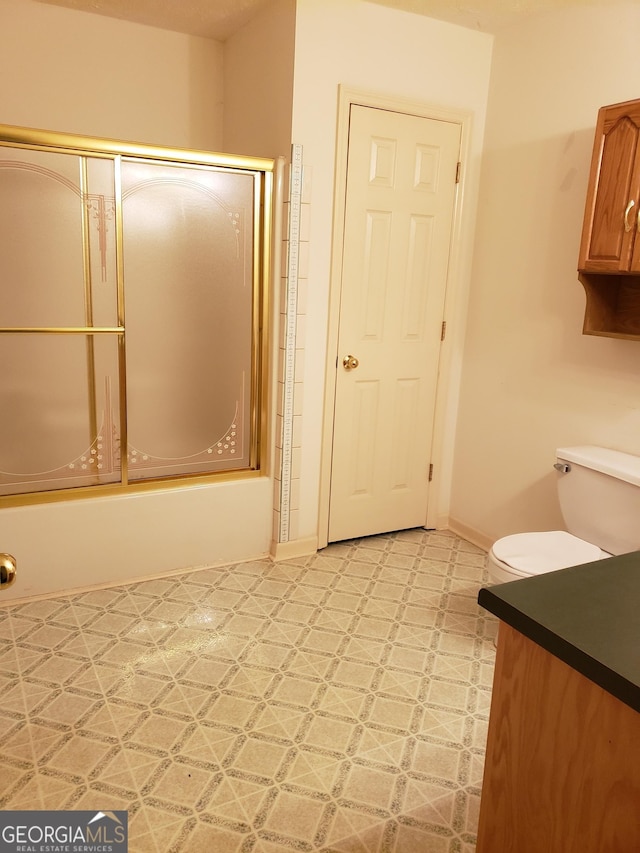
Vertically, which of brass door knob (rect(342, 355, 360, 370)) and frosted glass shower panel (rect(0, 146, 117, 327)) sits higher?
frosted glass shower panel (rect(0, 146, 117, 327))

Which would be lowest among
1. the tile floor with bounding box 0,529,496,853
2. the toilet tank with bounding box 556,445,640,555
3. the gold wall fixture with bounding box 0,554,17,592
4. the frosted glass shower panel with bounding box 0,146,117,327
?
the tile floor with bounding box 0,529,496,853

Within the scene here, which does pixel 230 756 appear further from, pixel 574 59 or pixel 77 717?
pixel 574 59

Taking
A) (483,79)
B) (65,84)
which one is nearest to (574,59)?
(483,79)

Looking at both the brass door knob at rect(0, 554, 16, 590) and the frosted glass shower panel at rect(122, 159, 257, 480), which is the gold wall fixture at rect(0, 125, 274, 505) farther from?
the brass door knob at rect(0, 554, 16, 590)

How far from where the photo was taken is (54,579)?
2730 mm

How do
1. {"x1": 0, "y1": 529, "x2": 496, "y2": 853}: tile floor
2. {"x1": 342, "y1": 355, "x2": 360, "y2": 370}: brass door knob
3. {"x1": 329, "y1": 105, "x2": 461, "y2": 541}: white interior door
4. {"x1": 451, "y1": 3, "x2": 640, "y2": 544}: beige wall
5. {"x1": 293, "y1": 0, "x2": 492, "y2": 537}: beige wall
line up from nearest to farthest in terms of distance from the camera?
{"x1": 0, "y1": 529, "x2": 496, "y2": 853}: tile floor → {"x1": 451, "y1": 3, "x2": 640, "y2": 544}: beige wall → {"x1": 293, "y1": 0, "x2": 492, "y2": 537}: beige wall → {"x1": 329, "y1": 105, "x2": 461, "y2": 541}: white interior door → {"x1": 342, "y1": 355, "x2": 360, "y2": 370}: brass door knob

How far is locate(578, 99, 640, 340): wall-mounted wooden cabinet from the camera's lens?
2270mm

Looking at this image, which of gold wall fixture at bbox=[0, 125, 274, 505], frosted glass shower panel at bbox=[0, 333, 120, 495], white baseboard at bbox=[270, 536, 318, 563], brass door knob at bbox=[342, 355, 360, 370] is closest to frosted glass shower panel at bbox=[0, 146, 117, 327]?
gold wall fixture at bbox=[0, 125, 274, 505]

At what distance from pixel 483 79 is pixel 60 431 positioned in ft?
8.29

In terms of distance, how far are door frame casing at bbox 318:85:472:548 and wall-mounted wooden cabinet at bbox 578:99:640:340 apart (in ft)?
2.96

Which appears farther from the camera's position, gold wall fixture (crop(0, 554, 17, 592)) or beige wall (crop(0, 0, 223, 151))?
beige wall (crop(0, 0, 223, 151))

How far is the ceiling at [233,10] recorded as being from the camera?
9.12ft

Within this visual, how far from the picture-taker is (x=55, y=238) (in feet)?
8.26

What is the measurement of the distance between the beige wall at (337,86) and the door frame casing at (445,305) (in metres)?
0.03
